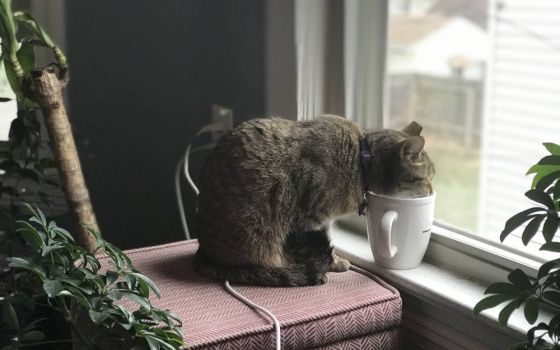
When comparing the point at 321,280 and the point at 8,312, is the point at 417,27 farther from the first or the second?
the point at 8,312

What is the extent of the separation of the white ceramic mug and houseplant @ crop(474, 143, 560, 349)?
0.29 m

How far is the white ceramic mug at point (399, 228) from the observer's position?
119 centimetres

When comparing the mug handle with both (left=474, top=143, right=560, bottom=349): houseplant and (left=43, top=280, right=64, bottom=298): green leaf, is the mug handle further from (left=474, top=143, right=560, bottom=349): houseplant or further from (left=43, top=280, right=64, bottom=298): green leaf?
(left=43, top=280, right=64, bottom=298): green leaf

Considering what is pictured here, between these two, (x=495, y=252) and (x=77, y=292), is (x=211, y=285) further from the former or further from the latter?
(x=495, y=252)

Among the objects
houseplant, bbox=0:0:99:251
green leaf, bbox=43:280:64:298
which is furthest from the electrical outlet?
green leaf, bbox=43:280:64:298

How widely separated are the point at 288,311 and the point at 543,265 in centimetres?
39

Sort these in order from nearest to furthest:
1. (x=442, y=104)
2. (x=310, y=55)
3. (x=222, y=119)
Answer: (x=310, y=55) < (x=222, y=119) < (x=442, y=104)

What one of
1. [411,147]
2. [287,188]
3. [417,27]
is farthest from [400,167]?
[417,27]

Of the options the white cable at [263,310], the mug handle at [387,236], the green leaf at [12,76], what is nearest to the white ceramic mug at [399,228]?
the mug handle at [387,236]

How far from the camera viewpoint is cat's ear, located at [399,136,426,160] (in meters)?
1.17

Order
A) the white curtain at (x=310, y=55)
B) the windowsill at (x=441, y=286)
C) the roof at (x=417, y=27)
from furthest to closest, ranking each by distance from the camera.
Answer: the roof at (x=417, y=27) < the white curtain at (x=310, y=55) < the windowsill at (x=441, y=286)

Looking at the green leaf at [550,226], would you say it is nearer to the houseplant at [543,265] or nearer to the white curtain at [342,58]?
the houseplant at [543,265]

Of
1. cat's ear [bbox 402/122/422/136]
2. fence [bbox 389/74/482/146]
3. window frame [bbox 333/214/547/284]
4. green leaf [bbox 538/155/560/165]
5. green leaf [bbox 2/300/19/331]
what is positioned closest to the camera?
green leaf [bbox 538/155/560/165]

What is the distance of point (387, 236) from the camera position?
1.20 meters
